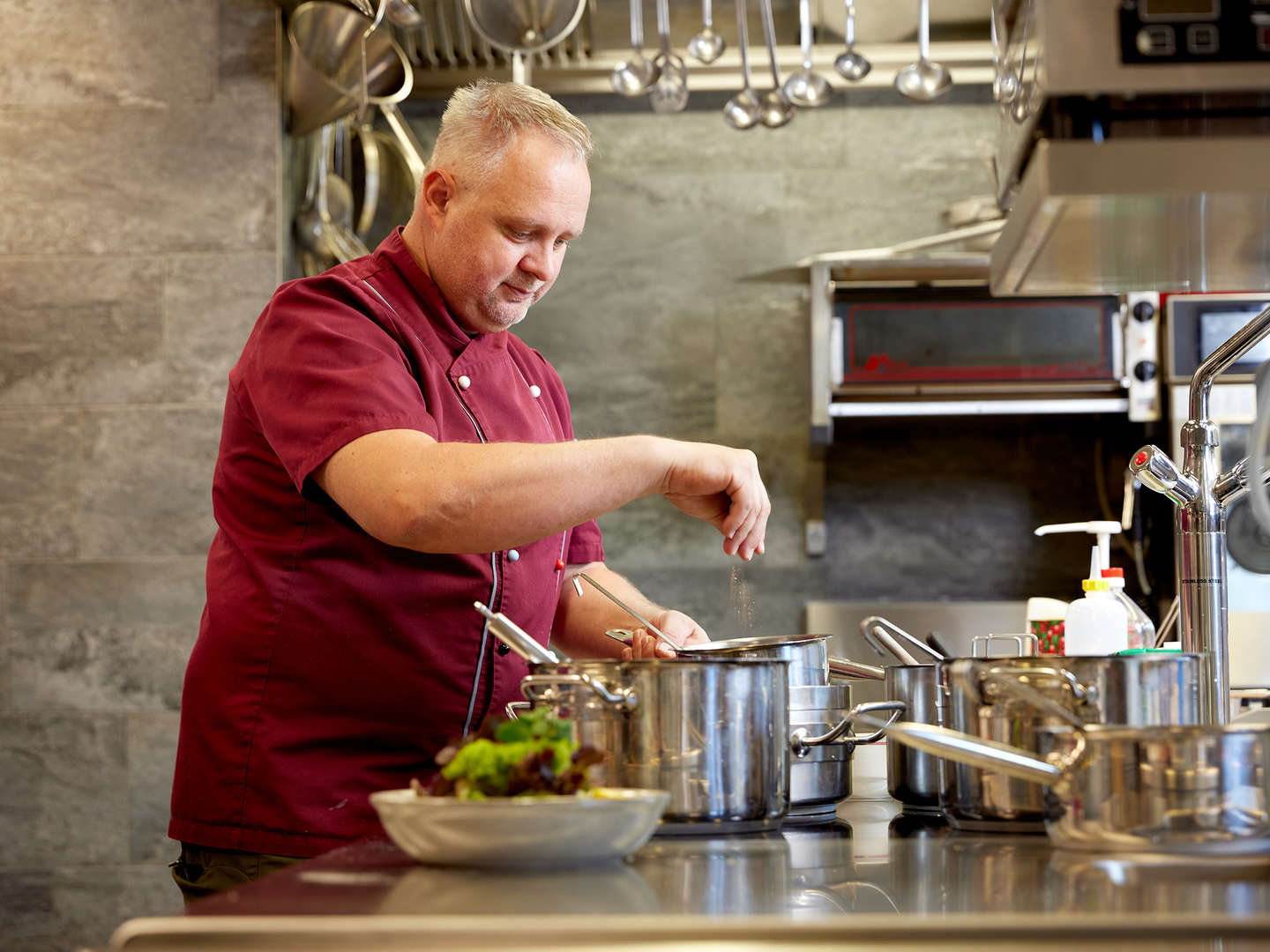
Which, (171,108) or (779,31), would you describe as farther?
(779,31)

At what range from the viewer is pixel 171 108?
9.05 ft

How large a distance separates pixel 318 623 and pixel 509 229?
44 cm

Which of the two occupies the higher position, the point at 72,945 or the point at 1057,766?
the point at 1057,766

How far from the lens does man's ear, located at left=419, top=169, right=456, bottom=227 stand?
4.60 feet

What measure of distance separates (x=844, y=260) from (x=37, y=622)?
6.23 ft

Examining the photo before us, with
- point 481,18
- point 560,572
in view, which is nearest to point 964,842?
point 560,572

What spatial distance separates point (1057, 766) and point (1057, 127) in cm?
44

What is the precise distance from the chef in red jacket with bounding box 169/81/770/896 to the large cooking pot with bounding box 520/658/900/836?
22cm

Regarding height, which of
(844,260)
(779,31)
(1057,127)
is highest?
(779,31)

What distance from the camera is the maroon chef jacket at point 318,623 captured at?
1.21m

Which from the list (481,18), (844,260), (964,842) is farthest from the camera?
(844,260)

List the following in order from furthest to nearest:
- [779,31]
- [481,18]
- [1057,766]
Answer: [779,31] → [481,18] → [1057,766]

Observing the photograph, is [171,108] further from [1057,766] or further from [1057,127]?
[1057,766]

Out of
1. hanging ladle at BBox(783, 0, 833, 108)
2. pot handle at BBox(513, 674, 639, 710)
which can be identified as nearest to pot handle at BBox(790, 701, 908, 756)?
pot handle at BBox(513, 674, 639, 710)
